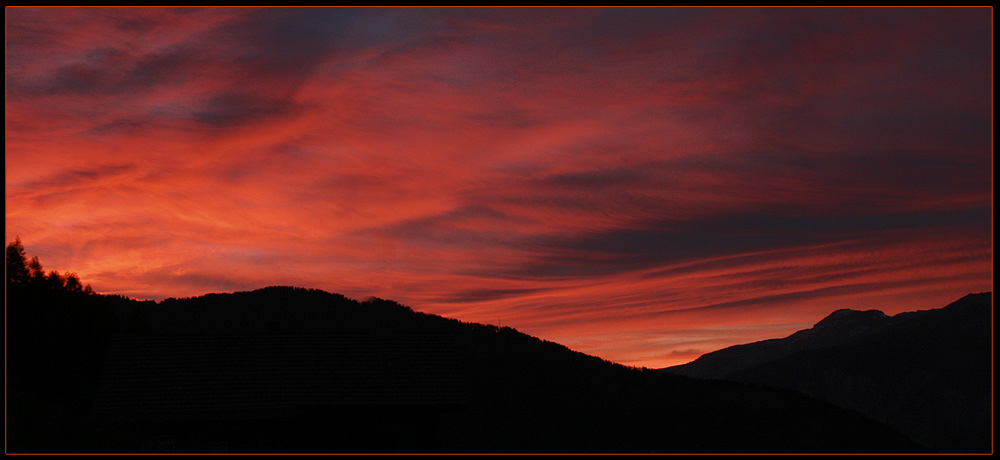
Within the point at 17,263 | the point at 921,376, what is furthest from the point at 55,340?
the point at 921,376

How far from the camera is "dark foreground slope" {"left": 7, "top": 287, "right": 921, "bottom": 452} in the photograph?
2367cm

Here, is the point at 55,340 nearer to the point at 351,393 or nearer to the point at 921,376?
the point at 351,393

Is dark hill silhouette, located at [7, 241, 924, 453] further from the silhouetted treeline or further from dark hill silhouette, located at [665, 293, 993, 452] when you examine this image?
dark hill silhouette, located at [665, 293, 993, 452]

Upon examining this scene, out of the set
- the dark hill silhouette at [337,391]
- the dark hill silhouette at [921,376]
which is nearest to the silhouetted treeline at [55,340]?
the dark hill silhouette at [337,391]

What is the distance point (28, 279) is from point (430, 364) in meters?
42.9

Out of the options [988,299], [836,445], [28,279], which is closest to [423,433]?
[836,445]

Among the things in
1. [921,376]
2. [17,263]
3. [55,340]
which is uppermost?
[17,263]

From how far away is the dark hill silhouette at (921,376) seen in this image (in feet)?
392

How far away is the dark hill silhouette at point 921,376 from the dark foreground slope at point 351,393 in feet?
268

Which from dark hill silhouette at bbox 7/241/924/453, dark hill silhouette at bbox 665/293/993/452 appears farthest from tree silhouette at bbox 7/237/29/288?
dark hill silhouette at bbox 665/293/993/452

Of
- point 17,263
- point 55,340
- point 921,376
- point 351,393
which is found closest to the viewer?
point 351,393

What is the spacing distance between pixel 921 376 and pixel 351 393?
139869mm

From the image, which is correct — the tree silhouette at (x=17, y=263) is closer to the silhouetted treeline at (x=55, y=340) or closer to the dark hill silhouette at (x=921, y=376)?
the silhouetted treeline at (x=55, y=340)

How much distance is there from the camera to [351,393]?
79.7ft
